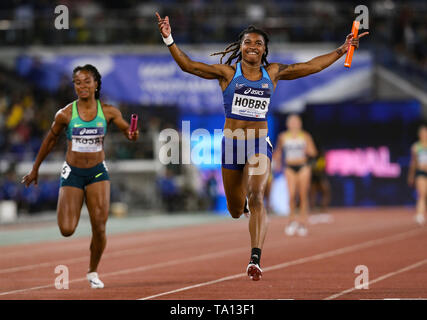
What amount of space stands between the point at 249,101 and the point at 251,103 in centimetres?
3

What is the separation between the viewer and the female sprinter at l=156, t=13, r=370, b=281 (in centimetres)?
909

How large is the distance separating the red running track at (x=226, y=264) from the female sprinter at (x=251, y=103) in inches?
41.6

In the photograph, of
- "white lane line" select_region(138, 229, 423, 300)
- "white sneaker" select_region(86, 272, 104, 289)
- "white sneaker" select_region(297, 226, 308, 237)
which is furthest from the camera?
"white sneaker" select_region(297, 226, 308, 237)

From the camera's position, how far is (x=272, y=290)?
372 inches

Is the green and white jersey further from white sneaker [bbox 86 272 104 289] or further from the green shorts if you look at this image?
white sneaker [bbox 86 272 104 289]

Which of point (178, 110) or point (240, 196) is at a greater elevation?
point (178, 110)

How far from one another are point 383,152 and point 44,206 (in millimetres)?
11318

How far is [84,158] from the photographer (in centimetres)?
974

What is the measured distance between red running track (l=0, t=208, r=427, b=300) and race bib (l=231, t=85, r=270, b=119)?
1821mm

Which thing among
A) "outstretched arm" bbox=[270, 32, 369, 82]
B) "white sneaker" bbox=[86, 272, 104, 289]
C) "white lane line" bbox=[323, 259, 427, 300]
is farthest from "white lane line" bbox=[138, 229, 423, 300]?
"outstretched arm" bbox=[270, 32, 369, 82]

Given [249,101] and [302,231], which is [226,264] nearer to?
[249,101]

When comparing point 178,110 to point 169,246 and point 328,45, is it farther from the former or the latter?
point 169,246

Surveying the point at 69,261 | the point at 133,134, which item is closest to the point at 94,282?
the point at 133,134
